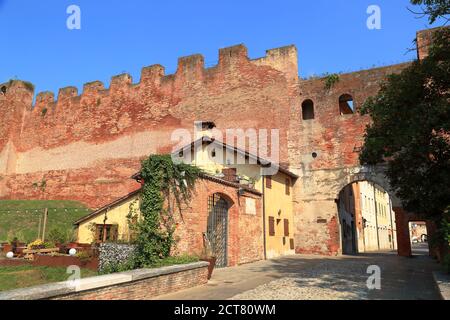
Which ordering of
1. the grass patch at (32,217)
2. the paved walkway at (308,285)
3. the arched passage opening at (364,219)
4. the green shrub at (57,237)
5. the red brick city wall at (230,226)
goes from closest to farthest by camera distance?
the paved walkway at (308,285) → the red brick city wall at (230,226) → the green shrub at (57,237) → the grass patch at (32,217) → the arched passage opening at (364,219)

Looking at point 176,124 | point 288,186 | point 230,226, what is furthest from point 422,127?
point 176,124

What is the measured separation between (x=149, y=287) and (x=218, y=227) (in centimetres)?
576

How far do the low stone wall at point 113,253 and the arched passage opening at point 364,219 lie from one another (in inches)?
456

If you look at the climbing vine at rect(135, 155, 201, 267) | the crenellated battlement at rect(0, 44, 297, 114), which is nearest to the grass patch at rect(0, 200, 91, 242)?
the climbing vine at rect(135, 155, 201, 267)

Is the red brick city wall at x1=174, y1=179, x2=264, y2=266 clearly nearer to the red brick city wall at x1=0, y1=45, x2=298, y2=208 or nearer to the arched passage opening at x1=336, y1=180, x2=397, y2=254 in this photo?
the arched passage opening at x1=336, y1=180, x2=397, y2=254

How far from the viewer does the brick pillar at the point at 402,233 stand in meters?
18.3

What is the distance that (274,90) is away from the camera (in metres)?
20.8

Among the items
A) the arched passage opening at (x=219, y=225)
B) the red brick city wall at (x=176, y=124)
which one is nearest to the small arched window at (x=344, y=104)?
the red brick city wall at (x=176, y=124)

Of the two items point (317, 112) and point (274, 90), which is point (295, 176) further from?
point (274, 90)

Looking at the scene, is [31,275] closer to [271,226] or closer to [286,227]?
[271,226]

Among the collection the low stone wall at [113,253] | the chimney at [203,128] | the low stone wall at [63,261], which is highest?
the chimney at [203,128]

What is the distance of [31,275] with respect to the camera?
11.7m

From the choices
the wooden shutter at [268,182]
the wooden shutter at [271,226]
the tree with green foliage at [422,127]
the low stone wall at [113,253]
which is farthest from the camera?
the wooden shutter at [268,182]

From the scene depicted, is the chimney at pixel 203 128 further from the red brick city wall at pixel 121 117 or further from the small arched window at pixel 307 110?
the small arched window at pixel 307 110
